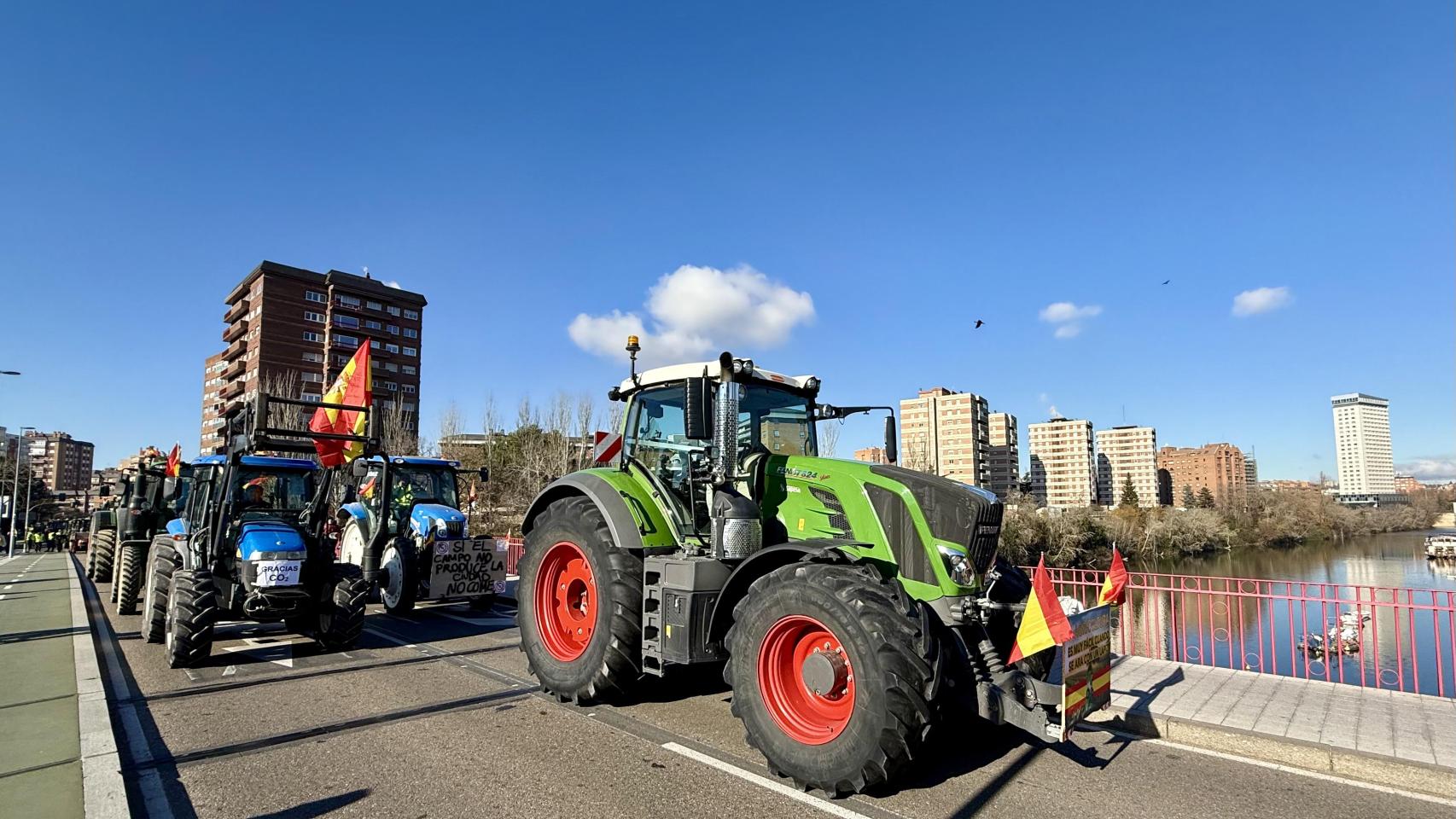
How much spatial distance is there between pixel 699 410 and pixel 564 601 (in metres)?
2.48

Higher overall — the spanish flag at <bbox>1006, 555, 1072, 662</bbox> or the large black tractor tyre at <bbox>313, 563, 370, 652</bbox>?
the spanish flag at <bbox>1006, 555, 1072, 662</bbox>

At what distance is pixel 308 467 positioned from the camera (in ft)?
32.1

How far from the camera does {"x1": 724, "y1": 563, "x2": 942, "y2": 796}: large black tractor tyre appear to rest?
370 centimetres

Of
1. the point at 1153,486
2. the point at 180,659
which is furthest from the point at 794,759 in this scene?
the point at 1153,486

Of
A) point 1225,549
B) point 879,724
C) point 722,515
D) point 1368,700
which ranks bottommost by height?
point 1225,549

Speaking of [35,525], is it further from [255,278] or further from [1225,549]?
[1225,549]

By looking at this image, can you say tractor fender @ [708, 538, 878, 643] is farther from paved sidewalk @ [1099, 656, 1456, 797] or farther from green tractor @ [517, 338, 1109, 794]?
paved sidewalk @ [1099, 656, 1456, 797]

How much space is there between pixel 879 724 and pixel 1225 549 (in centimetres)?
4783

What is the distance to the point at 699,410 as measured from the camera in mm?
4855

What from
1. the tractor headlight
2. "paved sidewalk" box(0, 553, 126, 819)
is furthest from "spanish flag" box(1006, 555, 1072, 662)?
"paved sidewalk" box(0, 553, 126, 819)

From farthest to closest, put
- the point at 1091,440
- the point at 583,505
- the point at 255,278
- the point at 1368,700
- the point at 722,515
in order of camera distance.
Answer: the point at 1091,440 < the point at 255,278 < the point at 583,505 < the point at 1368,700 < the point at 722,515

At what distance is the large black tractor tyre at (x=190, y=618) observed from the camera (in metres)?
A: 6.86

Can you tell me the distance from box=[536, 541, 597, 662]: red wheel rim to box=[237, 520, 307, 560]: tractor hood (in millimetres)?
3195

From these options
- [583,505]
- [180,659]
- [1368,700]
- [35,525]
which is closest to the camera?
[1368,700]
